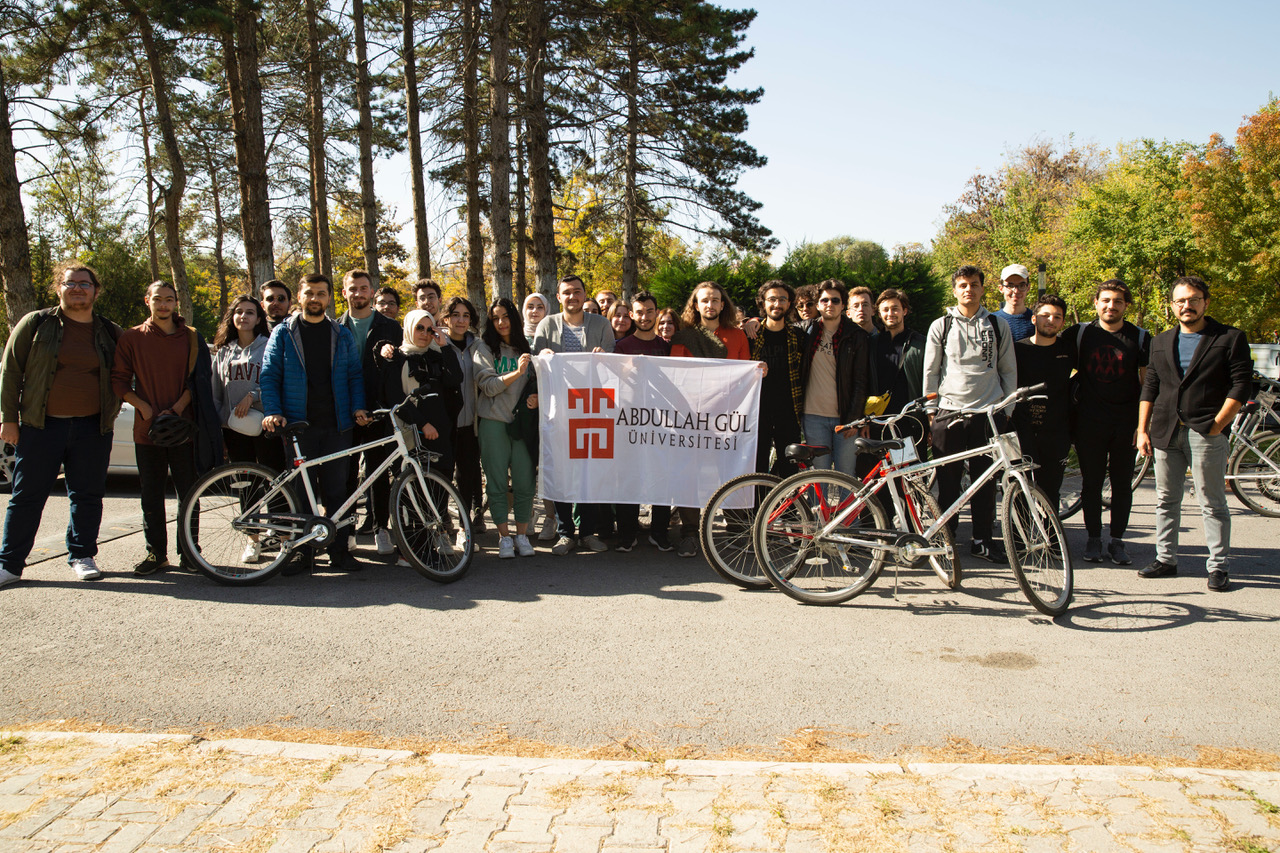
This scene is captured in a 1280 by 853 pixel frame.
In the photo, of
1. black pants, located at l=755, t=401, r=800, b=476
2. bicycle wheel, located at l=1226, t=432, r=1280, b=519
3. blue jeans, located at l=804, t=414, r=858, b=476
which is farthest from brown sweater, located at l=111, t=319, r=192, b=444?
bicycle wheel, located at l=1226, t=432, r=1280, b=519

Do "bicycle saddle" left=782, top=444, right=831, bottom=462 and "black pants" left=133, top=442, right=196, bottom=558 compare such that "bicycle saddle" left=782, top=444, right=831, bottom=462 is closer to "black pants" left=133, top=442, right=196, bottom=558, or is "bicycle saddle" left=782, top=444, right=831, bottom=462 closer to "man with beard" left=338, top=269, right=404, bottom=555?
"man with beard" left=338, top=269, right=404, bottom=555

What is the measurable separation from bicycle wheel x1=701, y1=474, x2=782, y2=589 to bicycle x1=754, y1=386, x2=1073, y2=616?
0.75ft

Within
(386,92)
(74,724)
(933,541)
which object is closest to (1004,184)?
(386,92)

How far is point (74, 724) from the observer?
3.65m

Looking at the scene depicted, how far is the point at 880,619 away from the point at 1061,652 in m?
1.00

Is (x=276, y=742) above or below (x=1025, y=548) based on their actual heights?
below

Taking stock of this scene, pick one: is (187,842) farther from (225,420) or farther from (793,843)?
(225,420)

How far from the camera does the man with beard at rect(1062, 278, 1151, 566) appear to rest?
21.0 ft

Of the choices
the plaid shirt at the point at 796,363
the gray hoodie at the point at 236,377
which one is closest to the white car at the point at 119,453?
the gray hoodie at the point at 236,377

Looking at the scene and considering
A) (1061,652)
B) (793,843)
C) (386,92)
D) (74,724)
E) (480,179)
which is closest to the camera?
(793,843)

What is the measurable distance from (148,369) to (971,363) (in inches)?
240

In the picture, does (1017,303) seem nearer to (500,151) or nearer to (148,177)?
(500,151)

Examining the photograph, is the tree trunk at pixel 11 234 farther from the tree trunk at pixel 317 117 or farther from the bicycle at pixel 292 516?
the bicycle at pixel 292 516

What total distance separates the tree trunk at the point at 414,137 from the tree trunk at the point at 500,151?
10.1ft
